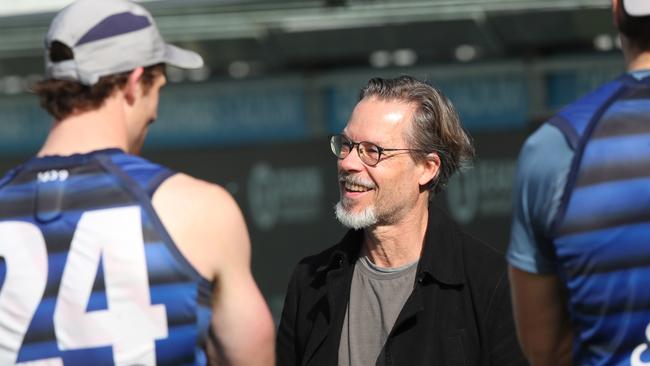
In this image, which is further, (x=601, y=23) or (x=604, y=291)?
(x=601, y=23)

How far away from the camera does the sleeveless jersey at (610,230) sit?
239cm

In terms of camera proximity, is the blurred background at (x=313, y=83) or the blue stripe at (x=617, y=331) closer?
the blue stripe at (x=617, y=331)

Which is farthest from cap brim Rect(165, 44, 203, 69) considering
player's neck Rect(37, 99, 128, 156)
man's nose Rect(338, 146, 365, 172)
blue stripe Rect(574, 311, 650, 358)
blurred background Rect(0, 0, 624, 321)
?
blurred background Rect(0, 0, 624, 321)

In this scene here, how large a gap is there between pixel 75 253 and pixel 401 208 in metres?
1.23

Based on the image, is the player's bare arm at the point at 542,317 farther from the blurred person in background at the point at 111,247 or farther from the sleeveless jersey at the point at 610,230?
the blurred person in background at the point at 111,247

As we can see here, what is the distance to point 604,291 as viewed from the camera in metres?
2.41

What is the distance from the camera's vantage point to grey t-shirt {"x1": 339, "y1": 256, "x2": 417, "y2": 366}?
338cm

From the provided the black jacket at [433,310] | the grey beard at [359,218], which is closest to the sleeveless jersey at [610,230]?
the black jacket at [433,310]

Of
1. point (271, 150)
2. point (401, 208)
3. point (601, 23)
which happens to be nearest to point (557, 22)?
point (601, 23)

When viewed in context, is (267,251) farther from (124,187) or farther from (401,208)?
(124,187)

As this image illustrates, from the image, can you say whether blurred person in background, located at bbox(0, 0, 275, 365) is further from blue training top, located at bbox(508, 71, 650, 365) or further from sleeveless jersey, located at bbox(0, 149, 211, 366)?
blue training top, located at bbox(508, 71, 650, 365)

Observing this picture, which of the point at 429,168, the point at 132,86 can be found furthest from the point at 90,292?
the point at 429,168

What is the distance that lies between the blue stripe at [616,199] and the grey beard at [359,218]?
3.85ft

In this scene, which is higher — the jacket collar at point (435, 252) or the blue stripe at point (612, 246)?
the blue stripe at point (612, 246)
